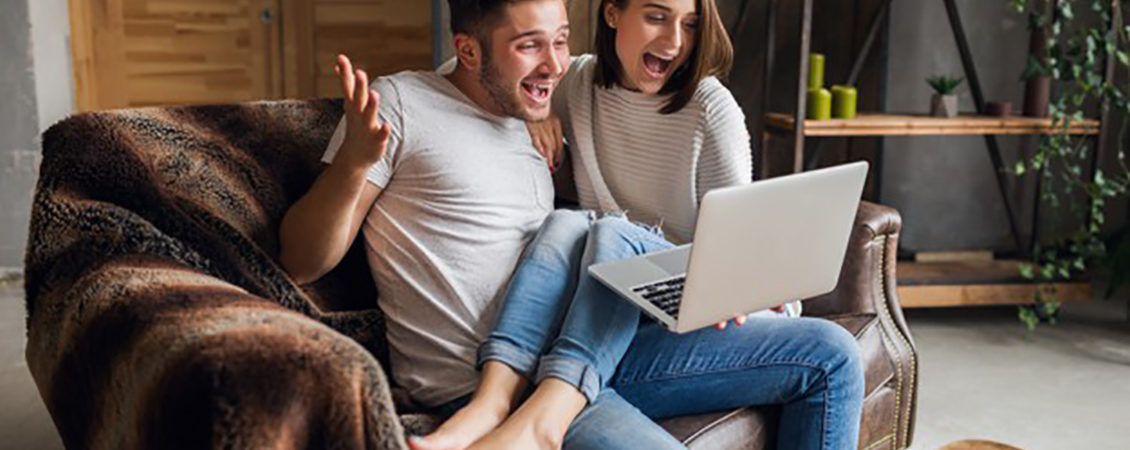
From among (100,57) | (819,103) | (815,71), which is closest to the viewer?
(819,103)

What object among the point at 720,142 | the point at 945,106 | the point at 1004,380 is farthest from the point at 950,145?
the point at 720,142

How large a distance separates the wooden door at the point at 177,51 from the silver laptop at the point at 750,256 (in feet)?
9.65

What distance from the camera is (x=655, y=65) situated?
1676 mm

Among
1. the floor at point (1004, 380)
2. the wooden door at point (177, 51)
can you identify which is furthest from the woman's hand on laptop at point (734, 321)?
the wooden door at point (177, 51)

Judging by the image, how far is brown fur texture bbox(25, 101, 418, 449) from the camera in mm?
872

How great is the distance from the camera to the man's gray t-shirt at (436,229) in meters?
1.45

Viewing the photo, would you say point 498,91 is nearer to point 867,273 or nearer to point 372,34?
point 867,273

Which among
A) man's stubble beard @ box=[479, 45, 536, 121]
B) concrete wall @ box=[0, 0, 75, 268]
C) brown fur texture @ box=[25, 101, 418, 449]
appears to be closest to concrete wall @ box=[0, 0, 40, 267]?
concrete wall @ box=[0, 0, 75, 268]

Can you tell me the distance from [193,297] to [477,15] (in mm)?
663

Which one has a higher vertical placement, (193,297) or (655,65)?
(655,65)

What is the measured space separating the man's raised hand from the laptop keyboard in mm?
387

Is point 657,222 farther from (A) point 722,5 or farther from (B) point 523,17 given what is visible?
(A) point 722,5

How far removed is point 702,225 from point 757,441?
0.41 meters

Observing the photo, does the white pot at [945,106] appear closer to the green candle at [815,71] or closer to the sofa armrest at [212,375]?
the green candle at [815,71]
